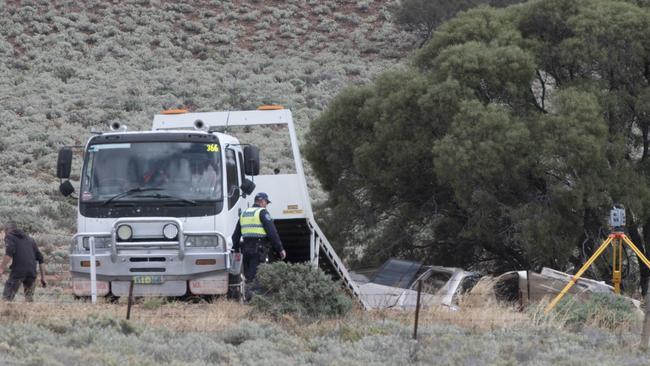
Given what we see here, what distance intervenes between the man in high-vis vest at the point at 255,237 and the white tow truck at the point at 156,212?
7.9 inches

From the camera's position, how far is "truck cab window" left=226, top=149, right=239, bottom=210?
45.5 feet

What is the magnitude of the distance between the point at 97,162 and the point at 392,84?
7270 millimetres

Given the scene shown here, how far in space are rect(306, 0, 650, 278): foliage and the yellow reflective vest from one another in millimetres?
4435

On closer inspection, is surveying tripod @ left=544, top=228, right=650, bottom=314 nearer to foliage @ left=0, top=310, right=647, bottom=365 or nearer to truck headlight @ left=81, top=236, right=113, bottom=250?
foliage @ left=0, top=310, right=647, bottom=365

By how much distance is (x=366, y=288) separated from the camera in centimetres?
1603

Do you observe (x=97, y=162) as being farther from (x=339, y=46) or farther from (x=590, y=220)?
(x=339, y=46)

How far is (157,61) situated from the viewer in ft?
148

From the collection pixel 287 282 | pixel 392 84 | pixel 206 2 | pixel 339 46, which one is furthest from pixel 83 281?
pixel 206 2

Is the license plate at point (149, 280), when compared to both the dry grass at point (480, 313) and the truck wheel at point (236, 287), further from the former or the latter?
the dry grass at point (480, 313)

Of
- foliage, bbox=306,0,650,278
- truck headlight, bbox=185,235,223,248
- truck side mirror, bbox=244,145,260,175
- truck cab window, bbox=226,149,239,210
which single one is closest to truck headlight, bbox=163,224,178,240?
truck headlight, bbox=185,235,223,248

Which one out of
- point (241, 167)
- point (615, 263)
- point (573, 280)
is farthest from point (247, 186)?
point (615, 263)

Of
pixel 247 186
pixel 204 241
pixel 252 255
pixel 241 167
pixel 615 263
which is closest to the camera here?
pixel 204 241

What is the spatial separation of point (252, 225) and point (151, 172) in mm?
1478

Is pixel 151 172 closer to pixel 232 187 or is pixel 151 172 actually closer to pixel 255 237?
pixel 232 187
